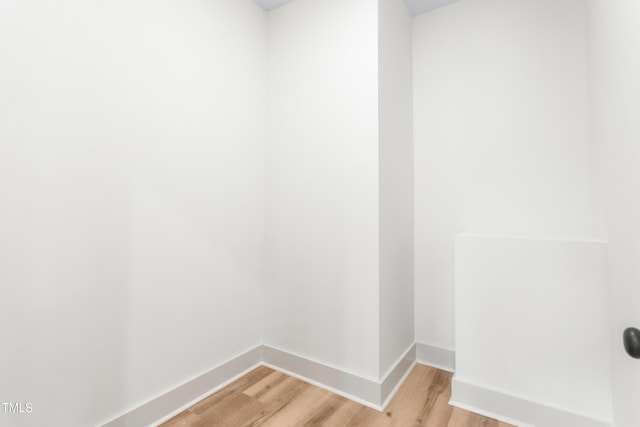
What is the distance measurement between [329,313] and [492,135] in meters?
1.41

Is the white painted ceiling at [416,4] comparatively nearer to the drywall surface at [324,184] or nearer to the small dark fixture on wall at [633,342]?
the drywall surface at [324,184]

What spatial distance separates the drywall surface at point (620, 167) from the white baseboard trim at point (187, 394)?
5.56 feet

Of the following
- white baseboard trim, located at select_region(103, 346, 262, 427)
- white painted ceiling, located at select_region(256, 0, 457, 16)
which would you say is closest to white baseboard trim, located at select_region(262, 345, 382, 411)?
white baseboard trim, located at select_region(103, 346, 262, 427)

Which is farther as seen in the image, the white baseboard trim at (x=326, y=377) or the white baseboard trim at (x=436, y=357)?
the white baseboard trim at (x=436, y=357)

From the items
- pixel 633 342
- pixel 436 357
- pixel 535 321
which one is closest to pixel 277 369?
pixel 436 357

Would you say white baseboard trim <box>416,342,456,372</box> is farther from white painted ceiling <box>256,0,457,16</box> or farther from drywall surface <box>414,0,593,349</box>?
white painted ceiling <box>256,0,457,16</box>

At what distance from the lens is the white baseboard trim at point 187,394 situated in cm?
128

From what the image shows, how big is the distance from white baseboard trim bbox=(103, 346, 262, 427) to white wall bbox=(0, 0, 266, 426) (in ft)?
0.14

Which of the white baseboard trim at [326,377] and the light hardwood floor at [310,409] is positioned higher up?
the white baseboard trim at [326,377]

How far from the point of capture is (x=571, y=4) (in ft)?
5.11

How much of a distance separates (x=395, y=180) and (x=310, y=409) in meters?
1.29

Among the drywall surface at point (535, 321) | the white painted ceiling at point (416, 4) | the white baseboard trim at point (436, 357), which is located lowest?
the white baseboard trim at point (436, 357)

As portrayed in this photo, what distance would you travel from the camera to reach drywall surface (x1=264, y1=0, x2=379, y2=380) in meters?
1.55

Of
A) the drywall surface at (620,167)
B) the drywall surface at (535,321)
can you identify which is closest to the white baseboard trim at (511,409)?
the drywall surface at (535,321)
